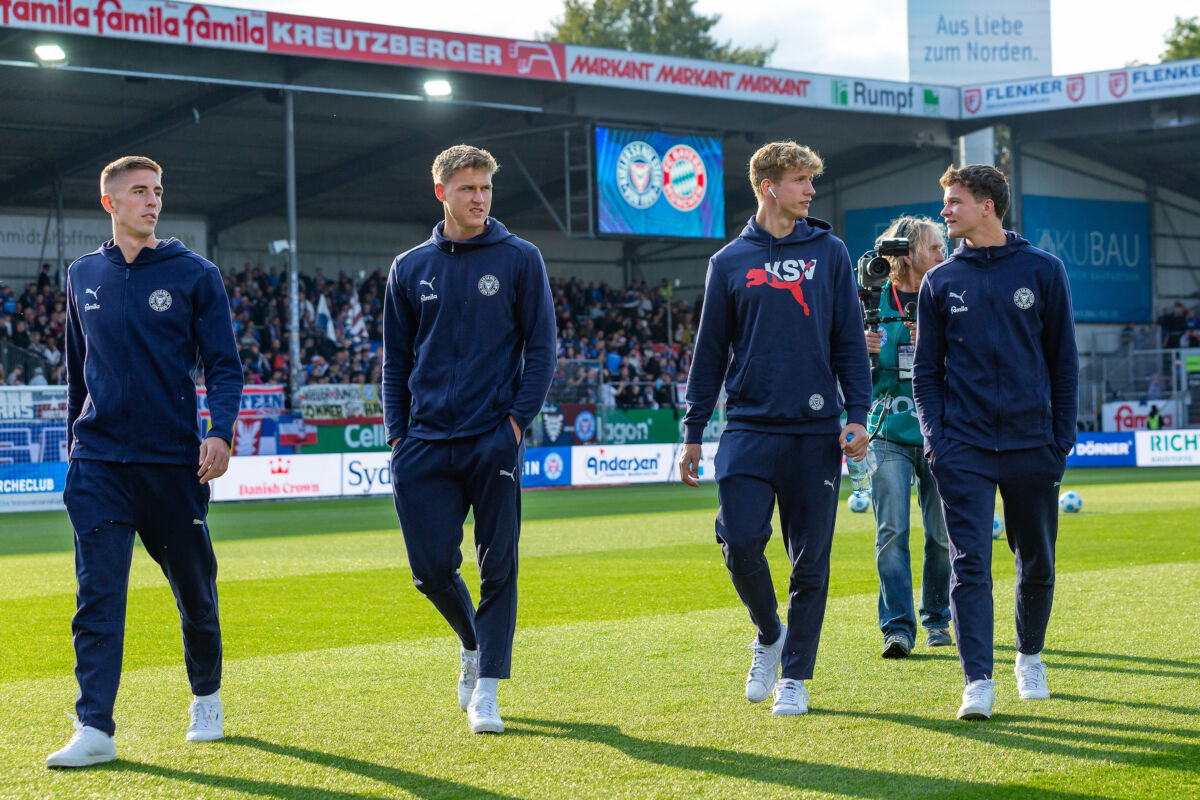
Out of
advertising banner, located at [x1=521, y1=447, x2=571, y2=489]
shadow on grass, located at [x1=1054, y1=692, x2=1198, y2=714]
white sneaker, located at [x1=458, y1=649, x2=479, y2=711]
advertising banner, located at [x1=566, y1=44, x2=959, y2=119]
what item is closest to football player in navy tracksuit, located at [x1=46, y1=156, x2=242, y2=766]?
white sneaker, located at [x1=458, y1=649, x2=479, y2=711]

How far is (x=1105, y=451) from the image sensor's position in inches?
1136

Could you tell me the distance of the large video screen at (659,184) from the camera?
30.1 meters

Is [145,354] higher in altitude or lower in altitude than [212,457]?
higher

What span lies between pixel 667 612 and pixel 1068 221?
3640cm

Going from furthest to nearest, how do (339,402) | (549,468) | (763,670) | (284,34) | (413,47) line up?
(339,402) → (413,47) → (284,34) → (549,468) → (763,670)

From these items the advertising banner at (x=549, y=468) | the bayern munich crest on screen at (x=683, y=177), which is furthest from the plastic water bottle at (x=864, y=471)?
the bayern munich crest on screen at (x=683, y=177)

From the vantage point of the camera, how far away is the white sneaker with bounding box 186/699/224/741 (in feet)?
17.4

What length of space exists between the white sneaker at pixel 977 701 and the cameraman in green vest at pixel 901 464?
4.89 ft

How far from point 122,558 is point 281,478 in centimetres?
1691

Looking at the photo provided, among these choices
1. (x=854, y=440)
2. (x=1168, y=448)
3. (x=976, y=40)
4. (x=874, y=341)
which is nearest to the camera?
(x=854, y=440)

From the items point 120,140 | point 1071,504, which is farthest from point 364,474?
point 120,140

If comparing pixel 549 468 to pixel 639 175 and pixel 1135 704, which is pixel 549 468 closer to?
pixel 639 175

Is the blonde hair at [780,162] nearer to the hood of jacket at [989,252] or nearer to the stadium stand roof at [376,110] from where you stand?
the hood of jacket at [989,252]

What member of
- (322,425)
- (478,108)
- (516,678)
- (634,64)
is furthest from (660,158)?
(516,678)
